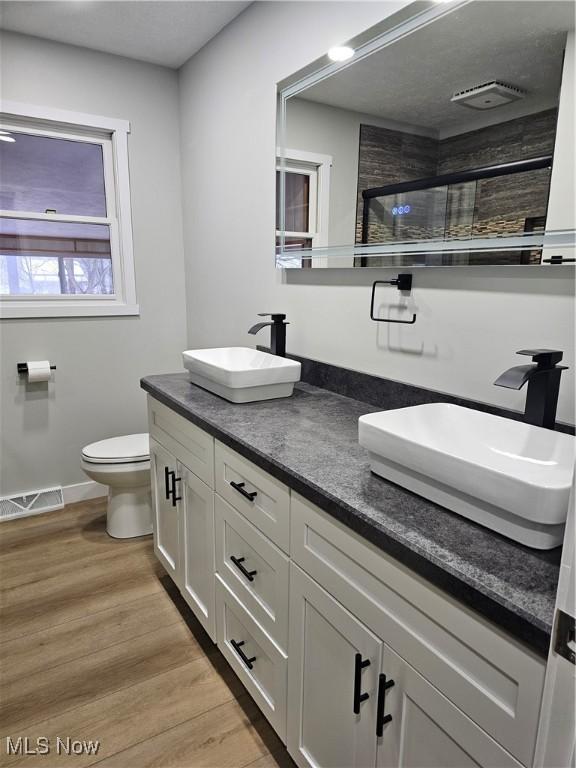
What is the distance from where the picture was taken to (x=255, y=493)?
138 centimetres

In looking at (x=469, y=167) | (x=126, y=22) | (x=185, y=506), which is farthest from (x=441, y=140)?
(x=126, y=22)

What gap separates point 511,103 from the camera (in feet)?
4.09

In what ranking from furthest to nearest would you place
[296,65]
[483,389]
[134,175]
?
1. [134,175]
2. [296,65]
3. [483,389]

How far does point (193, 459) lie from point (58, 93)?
7.20 ft

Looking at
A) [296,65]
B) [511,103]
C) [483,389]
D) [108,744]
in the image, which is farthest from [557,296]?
[108,744]

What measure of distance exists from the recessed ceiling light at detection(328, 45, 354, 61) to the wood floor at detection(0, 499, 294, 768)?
2.20m

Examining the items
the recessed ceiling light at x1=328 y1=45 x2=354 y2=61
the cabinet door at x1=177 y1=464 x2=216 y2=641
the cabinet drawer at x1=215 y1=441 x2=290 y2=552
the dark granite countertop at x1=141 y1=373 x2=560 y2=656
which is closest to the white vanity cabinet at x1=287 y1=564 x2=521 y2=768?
the cabinet drawer at x1=215 y1=441 x2=290 y2=552

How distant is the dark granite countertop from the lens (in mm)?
735

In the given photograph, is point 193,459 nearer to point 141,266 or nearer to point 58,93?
A: point 141,266

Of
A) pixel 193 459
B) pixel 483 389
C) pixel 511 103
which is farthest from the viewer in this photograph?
pixel 193 459

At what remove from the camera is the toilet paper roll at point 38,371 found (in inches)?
108

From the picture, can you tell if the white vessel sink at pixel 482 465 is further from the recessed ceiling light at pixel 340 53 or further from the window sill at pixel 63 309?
the window sill at pixel 63 309

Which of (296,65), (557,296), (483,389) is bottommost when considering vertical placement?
(483,389)

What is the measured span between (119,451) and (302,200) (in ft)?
5.03
